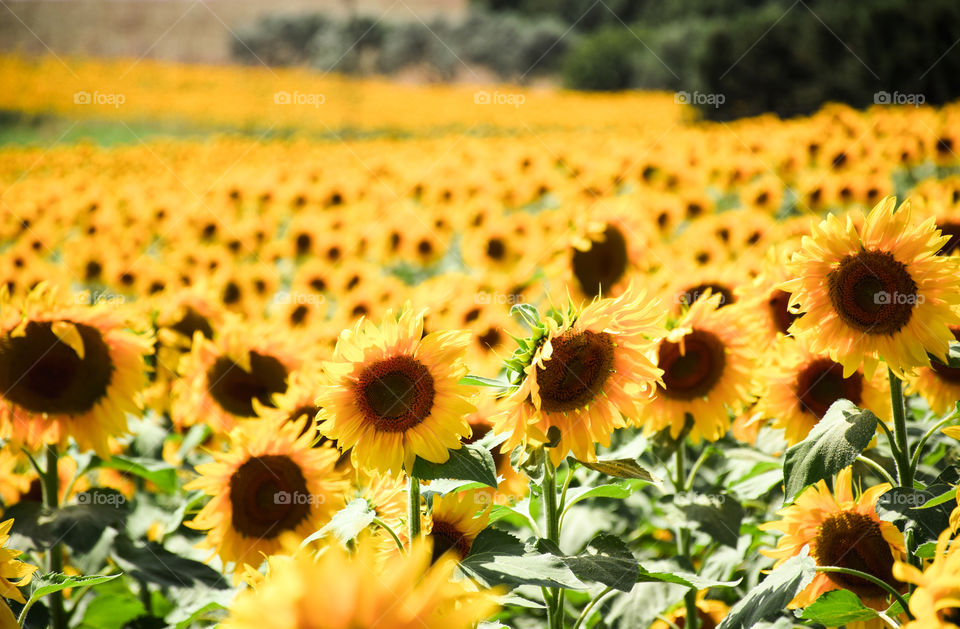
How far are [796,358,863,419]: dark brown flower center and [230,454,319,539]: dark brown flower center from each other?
4.61 feet

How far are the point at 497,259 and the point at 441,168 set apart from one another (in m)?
2.42

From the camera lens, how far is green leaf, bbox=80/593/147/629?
2754 millimetres

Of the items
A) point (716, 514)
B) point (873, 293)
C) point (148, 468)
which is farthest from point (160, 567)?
point (873, 293)

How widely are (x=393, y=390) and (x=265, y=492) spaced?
0.72 m

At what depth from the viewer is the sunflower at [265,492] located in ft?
7.39

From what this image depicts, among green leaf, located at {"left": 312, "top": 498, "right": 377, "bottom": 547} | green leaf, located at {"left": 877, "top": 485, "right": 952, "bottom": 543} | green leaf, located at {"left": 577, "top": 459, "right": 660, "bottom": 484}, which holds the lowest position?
green leaf, located at {"left": 312, "top": 498, "right": 377, "bottom": 547}

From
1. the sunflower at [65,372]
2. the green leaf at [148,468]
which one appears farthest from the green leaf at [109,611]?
the sunflower at [65,372]

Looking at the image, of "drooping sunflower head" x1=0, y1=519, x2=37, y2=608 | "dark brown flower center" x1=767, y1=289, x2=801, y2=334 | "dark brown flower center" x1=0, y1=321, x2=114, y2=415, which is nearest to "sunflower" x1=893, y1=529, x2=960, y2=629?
"dark brown flower center" x1=767, y1=289, x2=801, y2=334

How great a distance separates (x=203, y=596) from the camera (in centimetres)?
253

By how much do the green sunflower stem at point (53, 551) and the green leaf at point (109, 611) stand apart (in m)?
0.13

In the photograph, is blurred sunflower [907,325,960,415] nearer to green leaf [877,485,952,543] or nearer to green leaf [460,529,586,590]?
green leaf [877,485,952,543]

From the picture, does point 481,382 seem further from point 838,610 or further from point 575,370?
point 838,610

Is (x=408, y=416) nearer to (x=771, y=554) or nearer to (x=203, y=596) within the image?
(x=771, y=554)

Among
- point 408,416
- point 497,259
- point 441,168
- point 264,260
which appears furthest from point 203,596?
point 441,168
